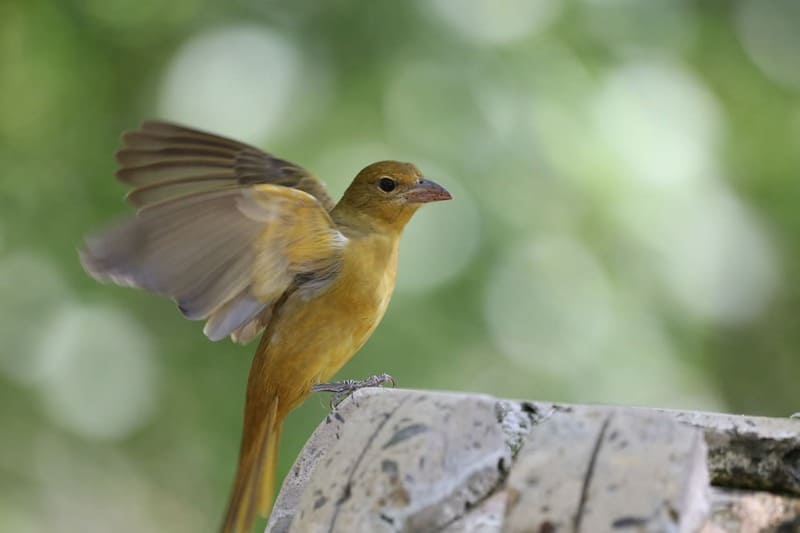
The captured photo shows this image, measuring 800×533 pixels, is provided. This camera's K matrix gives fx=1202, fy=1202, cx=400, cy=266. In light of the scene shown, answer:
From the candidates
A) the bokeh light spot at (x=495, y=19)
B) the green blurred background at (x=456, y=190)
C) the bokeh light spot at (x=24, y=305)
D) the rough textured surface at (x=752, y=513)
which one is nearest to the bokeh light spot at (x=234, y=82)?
the green blurred background at (x=456, y=190)

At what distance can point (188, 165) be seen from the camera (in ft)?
12.3

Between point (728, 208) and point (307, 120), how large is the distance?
1.86 meters

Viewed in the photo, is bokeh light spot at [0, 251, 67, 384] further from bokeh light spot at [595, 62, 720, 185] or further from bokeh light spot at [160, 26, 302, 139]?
bokeh light spot at [595, 62, 720, 185]

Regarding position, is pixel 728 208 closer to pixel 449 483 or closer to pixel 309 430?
pixel 309 430

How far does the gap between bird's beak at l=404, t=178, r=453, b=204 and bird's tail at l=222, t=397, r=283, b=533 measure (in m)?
0.83

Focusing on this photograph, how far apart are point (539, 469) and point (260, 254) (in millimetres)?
1724

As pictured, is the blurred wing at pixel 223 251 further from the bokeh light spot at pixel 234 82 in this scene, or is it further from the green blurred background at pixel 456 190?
the bokeh light spot at pixel 234 82

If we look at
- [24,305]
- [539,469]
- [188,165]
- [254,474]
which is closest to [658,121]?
[188,165]

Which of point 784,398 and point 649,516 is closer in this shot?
point 649,516

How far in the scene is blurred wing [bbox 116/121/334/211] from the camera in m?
3.62

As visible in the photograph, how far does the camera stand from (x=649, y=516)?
1486mm

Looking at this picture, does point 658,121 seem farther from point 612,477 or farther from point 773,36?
point 612,477

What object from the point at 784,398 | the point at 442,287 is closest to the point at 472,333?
the point at 442,287

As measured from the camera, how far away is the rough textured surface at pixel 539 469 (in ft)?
5.05
